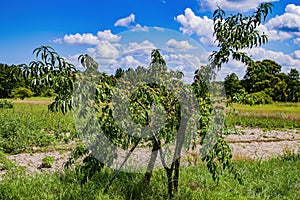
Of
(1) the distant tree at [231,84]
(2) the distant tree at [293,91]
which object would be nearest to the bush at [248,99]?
(1) the distant tree at [231,84]

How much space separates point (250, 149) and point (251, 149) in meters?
0.03

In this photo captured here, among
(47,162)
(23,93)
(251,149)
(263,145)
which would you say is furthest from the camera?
(23,93)

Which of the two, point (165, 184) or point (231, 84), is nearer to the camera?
point (231, 84)

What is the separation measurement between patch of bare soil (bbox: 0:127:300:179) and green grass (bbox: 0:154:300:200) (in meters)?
1.21

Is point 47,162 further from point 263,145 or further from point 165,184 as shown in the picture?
point 263,145

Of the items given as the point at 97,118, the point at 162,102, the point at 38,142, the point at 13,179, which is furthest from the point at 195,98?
the point at 38,142

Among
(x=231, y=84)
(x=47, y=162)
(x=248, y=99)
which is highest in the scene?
(x=231, y=84)

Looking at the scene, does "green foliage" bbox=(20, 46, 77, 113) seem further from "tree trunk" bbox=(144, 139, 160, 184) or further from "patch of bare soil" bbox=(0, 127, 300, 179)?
"patch of bare soil" bbox=(0, 127, 300, 179)

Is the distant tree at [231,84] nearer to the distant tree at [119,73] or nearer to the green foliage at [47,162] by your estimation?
the distant tree at [119,73]

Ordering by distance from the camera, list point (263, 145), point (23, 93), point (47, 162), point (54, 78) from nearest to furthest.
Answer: point (54, 78), point (47, 162), point (263, 145), point (23, 93)

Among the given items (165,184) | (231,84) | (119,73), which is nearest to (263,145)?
(165,184)

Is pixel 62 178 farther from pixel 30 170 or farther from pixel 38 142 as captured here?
pixel 38 142

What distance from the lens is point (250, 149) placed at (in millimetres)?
8805

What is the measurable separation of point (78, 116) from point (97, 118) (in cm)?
24
